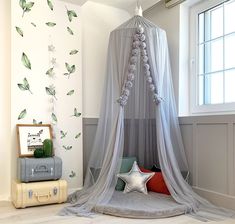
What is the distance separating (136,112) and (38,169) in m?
1.19

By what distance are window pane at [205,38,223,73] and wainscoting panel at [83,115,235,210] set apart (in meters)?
0.56

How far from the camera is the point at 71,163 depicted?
122 inches

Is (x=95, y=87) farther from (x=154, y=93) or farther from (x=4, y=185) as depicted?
(x=4, y=185)

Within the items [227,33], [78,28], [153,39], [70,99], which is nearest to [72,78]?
[70,99]

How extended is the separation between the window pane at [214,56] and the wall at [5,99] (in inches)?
83.3

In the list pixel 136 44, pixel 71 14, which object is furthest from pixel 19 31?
pixel 136 44

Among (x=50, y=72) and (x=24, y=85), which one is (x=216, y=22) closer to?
(x=50, y=72)

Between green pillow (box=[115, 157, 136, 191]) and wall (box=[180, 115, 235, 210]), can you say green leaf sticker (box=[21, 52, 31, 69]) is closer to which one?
green pillow (box=[115, 157, 136, 191])

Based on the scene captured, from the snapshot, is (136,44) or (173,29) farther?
(173,29)

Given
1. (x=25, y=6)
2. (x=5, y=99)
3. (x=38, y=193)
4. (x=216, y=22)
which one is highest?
(x=25, y=6)

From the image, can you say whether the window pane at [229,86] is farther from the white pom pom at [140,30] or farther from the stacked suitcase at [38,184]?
the stacked suitcase at [38,184]

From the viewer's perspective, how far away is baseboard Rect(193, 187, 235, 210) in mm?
2471

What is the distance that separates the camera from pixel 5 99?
9.49 ft

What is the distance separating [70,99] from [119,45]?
821mm
